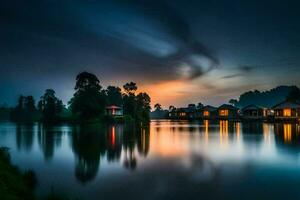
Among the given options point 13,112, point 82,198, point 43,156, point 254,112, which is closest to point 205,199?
point 82,198

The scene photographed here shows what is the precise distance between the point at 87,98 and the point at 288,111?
52.2 meters

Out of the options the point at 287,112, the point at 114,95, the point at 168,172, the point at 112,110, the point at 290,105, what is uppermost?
the point at 114,95

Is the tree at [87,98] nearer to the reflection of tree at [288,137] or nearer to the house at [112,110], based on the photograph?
the house at [112,110]

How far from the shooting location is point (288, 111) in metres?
73.4

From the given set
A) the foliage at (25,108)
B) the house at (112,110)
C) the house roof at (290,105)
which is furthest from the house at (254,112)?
the foliage at (25,108)

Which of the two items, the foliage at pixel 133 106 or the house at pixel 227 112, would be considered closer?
the foliage at pixel 133 106

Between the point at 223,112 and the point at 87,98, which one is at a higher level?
the point at 87,98

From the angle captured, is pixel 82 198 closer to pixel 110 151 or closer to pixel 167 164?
pixel 167 164

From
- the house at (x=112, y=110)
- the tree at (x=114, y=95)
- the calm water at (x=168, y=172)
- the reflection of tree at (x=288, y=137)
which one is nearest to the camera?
the calm water at (x=168, y=172)

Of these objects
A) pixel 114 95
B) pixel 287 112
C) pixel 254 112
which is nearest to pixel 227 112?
pixel 254 112

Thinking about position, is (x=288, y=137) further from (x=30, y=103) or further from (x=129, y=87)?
(x=30, y=103)

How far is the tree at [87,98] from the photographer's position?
→ 230 feet

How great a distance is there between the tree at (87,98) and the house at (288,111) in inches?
1845

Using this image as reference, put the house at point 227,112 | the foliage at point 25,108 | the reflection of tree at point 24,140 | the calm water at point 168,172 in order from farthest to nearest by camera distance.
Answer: the foliage at point 25,108 < the house at point 227,112 < the reflection of tree at point 24,140 < the calm water at point 168,172
